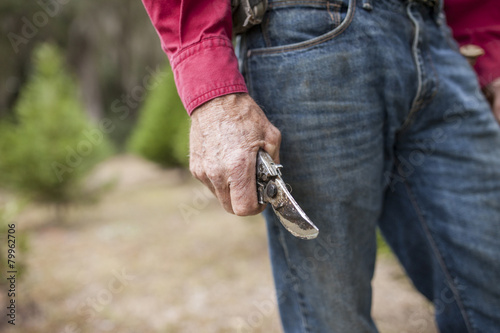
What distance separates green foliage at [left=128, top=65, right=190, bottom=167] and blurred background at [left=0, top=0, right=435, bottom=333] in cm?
3

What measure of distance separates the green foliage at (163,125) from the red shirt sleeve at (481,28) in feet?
20.3

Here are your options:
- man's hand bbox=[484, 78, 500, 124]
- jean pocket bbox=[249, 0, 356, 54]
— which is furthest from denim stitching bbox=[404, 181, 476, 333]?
jean pocket bbox=[249, 0, 356, 54]

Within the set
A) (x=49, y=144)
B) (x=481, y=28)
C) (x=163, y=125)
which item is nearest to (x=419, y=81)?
(x=481, y=28)

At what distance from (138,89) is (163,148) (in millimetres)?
6866

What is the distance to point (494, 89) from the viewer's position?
138 centimetres

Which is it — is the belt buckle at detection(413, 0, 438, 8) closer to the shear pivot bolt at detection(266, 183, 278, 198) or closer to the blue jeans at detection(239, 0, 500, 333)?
the blue jeans at detection(239, 0, 500, 333)

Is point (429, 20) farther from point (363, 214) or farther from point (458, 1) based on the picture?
point (363, 214)

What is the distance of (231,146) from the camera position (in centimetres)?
89

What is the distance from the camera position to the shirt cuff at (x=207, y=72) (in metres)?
0.94

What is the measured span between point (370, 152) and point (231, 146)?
414mm

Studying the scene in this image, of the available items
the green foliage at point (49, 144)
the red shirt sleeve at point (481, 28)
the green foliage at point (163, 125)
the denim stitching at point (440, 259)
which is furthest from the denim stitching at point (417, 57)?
the green foliage at point (163, 125)

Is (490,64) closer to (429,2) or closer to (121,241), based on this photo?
(429,2)

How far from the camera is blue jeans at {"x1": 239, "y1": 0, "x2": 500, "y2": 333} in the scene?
3.36ft

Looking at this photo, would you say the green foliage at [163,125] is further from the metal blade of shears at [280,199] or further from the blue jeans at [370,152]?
the metal blade of shears at [280,199]
